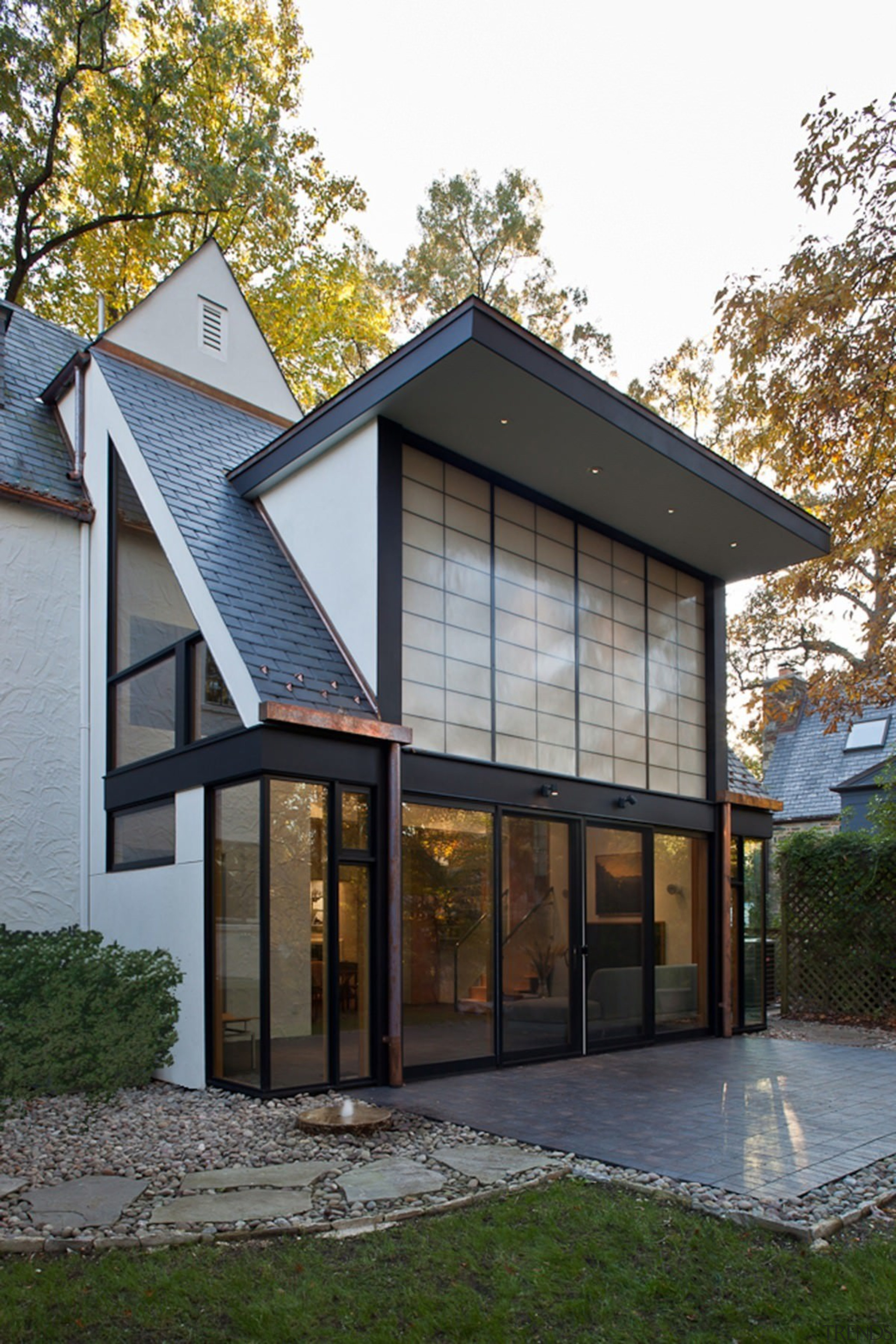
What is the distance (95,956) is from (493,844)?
323cm

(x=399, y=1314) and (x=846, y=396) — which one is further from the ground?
(x=846, y=396)

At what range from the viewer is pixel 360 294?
22531mm

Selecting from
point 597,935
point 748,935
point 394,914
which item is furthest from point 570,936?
point 748,935

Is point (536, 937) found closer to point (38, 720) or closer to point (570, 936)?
point (570, 936)

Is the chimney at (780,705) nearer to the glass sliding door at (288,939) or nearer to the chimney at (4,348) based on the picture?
the glass sliding door at (288,939)

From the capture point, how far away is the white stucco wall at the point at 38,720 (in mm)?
9234

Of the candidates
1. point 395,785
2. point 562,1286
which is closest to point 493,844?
point 395,785

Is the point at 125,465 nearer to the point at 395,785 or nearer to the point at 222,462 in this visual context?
the point at 222,462

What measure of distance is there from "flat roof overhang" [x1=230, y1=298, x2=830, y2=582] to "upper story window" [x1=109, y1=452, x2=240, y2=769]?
115 centimetres

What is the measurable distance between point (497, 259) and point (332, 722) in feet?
60.2

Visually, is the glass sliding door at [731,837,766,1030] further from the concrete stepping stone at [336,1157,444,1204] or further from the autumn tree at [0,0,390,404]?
the autumn tree at [0,0,390,404]

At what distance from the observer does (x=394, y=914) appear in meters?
7.62

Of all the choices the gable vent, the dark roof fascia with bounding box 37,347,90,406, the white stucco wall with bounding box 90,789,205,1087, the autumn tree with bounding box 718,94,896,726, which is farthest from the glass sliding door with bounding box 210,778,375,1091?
the gable vent

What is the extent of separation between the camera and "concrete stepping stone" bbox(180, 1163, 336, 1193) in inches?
191
